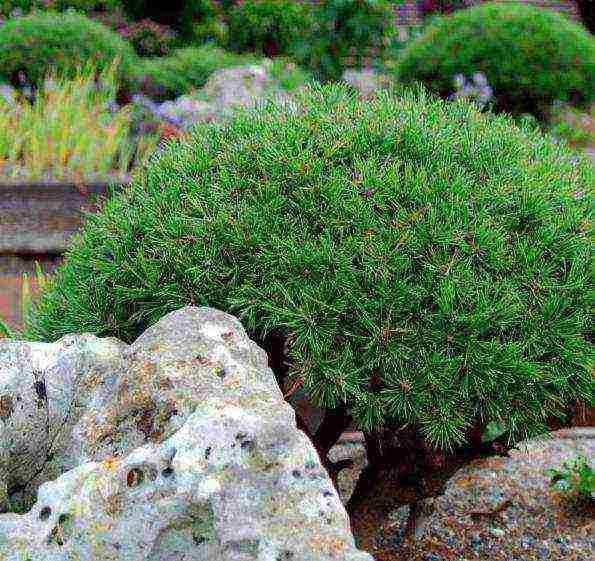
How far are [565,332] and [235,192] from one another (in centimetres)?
98

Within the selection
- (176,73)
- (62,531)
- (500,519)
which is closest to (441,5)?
(176,73)

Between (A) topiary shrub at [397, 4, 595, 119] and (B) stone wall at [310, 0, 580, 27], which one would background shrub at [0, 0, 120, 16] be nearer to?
(B) stone wall at [310, 0, 580, 27]

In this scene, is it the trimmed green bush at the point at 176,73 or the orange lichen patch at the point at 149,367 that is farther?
the trimmed green bush at the point at 176,73

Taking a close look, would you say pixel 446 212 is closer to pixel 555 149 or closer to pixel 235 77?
pixel 555 149

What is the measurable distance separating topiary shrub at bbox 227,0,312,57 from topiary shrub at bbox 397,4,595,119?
8.09 meters

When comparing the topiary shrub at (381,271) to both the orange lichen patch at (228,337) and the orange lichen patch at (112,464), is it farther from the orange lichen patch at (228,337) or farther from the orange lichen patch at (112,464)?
the orange lichen patch at (112,464)

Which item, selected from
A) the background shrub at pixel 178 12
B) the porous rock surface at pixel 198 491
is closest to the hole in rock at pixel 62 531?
the porous rock surface at pixel 198 491

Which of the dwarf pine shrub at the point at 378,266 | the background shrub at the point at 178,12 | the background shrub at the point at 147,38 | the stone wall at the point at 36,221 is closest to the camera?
the dwarf pine shrub at the point at 378,266

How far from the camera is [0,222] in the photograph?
17.2 ft

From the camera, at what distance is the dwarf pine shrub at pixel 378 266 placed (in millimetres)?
2373

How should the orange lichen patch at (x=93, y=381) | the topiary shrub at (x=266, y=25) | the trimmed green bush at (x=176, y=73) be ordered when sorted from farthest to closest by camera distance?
the topiary shrub at (x=266, y=25)
the trimmed green bush at (x=176, y=73)
the orange lichen patch at (x=93, y=381)

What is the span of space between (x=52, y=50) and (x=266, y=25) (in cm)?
855

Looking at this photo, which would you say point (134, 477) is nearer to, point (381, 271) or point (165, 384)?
point (165, 384)

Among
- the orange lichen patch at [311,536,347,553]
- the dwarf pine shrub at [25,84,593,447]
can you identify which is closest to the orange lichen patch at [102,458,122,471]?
the orange lichen patch at [311,536,347,553]
